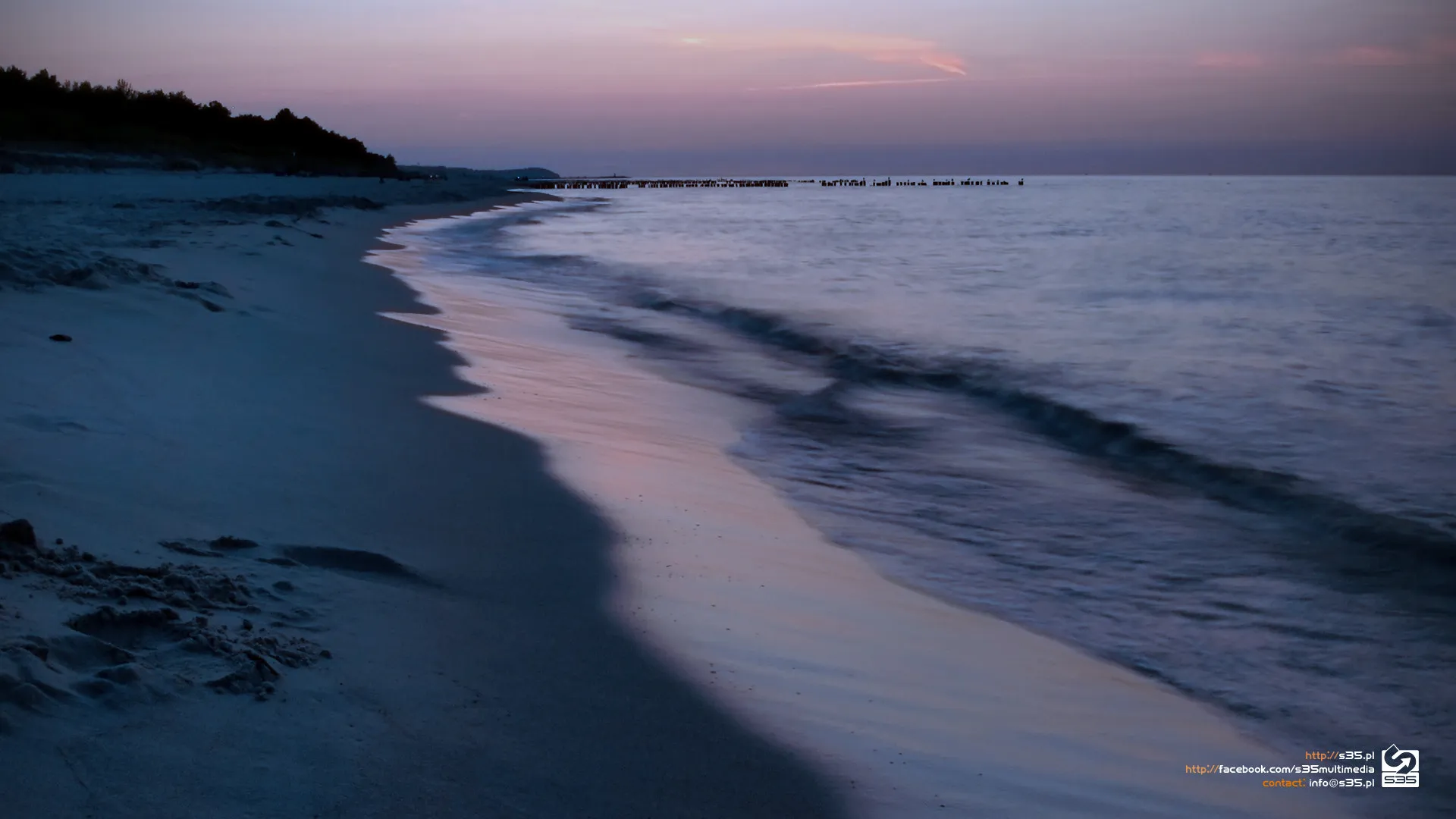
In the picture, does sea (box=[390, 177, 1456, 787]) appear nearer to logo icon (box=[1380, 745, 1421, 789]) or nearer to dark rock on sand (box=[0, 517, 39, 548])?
logo icon (box=[1380, 745, 1421, 789])

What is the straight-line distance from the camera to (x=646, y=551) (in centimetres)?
414

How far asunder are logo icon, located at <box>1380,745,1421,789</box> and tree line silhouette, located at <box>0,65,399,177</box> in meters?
37.0

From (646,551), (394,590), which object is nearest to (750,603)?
(646,551)

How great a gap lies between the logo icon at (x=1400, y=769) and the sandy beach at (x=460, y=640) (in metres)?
0.30

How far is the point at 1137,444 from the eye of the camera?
24.2 ft

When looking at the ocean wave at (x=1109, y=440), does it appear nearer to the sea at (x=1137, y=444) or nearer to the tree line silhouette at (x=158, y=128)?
the sea at (x=1137, y=444)

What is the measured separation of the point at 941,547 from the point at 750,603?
146 cm

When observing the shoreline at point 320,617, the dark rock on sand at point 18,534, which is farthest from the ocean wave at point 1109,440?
the dark rock on sand at point 18,534

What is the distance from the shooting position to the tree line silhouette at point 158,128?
34812mm

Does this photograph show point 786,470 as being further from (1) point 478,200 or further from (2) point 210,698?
(1) point 478,200

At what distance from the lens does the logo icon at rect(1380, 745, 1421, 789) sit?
10.0ft

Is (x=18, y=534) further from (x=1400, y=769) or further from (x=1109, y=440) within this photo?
(x=1109, y=440)

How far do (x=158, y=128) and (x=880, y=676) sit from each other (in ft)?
164

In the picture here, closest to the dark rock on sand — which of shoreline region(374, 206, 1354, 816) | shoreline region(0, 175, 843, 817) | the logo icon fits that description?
shoreline region(0, 175, 843, 817)
